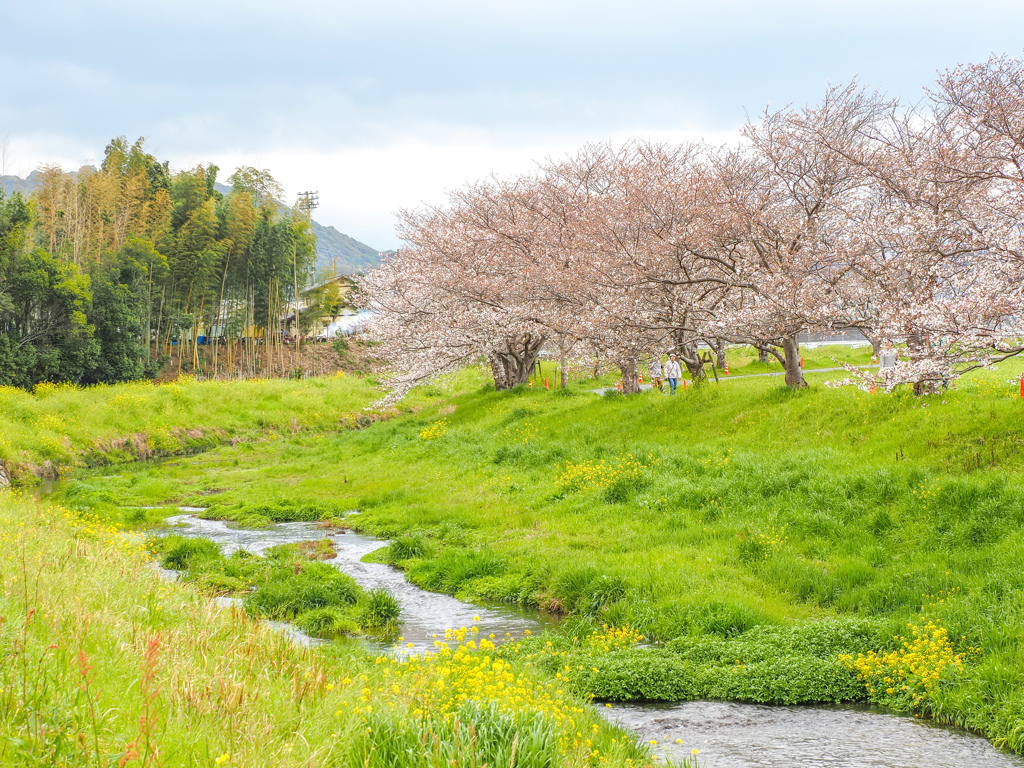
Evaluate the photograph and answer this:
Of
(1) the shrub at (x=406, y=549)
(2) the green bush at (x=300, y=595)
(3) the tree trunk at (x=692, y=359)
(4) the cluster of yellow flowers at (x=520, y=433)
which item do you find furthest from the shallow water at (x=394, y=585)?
(3) the tree trunk at (x=692, y=359)

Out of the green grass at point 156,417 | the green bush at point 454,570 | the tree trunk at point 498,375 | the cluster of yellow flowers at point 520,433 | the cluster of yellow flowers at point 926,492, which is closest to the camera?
the cluster of yellow flowers at point 926,492

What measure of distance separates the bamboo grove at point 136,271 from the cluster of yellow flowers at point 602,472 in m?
31.5

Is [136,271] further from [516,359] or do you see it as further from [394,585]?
[394,585]

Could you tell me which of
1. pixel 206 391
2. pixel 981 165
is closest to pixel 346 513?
pixel 981 165

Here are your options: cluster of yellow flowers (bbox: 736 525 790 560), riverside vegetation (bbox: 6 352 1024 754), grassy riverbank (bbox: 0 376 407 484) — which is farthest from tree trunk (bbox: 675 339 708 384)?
grassy riverbank (bbox: 0 376 407 484)

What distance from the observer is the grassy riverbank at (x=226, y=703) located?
3.58 metres

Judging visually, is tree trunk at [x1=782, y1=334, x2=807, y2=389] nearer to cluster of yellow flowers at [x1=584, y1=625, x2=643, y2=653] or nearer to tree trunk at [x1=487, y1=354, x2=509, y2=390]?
cluster of yellow flowers at [x1=584, y1=625, x2=643, y2=653]

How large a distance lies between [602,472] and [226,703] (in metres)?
13.2

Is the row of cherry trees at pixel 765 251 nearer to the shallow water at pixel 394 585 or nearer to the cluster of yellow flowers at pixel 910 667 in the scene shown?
the cluster of yellow flowers at pixel 910 667

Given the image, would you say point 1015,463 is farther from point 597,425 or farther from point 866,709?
point 597,425

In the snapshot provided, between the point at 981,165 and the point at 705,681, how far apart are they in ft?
37.9

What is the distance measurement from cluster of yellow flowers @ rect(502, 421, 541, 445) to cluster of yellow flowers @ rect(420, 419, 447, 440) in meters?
3.32

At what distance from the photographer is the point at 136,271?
141 ft

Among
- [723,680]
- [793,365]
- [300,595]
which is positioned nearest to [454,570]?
[300,595]
